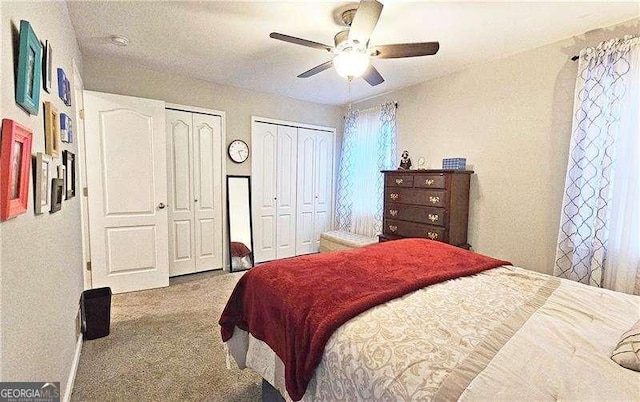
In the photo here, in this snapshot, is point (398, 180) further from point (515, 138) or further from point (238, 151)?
point (238, 151)

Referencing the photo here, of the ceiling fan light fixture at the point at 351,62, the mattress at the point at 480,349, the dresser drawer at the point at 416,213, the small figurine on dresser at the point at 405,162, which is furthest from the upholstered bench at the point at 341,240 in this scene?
the mattress at the point at 480,349

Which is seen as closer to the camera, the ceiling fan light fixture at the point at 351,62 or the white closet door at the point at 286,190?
the ceiling fan light fixture at the point at 351,62

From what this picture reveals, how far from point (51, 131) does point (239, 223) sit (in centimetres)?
271

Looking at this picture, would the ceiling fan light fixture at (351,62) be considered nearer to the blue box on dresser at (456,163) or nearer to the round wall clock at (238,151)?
the blue box on dresser at (456,163)

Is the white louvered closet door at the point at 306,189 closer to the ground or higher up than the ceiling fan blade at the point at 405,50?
closer to the ground

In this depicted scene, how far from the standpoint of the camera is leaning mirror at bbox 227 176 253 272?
157 inches

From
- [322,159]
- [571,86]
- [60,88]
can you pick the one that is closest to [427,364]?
[60,88]

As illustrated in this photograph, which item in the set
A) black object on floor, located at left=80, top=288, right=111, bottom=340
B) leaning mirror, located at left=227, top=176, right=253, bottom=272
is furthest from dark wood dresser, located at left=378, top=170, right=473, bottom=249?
black object on floor, located at left=80, top=288, right=111, bottom=340

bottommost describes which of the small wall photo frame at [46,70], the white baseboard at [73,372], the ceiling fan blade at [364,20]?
the white baseboard at [73,372]

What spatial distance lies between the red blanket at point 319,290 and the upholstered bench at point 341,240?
1936mm

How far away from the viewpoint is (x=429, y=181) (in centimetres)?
302

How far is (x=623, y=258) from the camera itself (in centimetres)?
208

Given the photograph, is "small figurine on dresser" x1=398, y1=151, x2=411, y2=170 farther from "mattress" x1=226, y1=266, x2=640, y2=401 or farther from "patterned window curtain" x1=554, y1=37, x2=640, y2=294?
"mattress" x1=226, y1=266, x2=640, y2=401

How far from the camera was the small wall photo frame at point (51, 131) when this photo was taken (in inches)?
54.0
